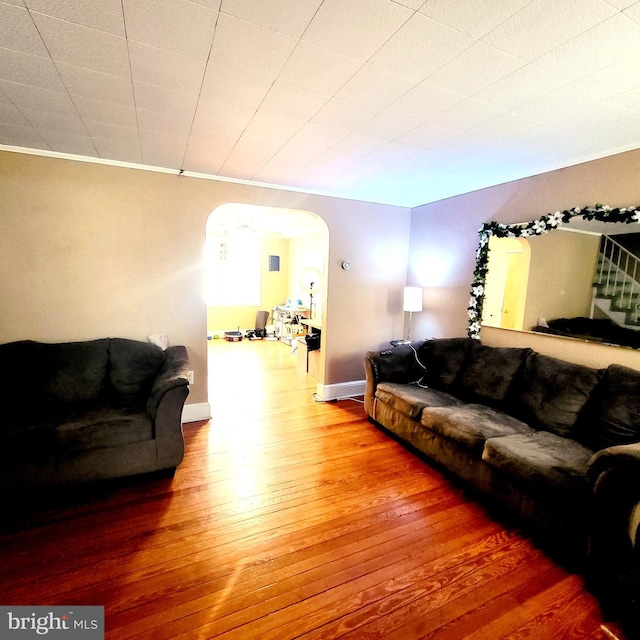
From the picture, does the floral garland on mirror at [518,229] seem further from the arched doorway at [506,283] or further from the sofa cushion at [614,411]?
the sofa cushion at [614,411]

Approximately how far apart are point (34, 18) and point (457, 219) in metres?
3.68

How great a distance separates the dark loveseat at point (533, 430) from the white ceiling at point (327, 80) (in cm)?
177

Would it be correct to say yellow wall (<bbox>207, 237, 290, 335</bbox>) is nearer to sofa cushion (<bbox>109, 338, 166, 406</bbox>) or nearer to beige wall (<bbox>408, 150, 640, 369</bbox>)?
beige wall (<bbox>408, 150, 640, 369</bbox>)

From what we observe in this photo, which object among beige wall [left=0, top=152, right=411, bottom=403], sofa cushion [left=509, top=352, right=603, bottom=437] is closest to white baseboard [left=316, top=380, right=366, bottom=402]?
beige wall [left=0, top=152, right=411, bottom=403]

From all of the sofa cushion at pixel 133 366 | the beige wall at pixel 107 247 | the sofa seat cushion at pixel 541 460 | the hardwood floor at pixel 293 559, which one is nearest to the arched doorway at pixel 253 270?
the beige wall at pixel 107 247

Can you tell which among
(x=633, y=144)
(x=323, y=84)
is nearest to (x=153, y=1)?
(x=323, y=84)

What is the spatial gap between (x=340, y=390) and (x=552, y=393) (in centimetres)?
239

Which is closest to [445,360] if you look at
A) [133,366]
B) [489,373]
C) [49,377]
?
[489,373]

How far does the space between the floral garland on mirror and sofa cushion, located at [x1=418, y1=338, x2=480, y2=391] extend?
23cm

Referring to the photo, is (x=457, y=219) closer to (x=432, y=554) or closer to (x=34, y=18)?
(x=432, y=554)

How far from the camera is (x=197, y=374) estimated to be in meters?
3.51

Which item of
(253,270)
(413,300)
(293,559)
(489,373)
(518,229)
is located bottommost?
(293,559)

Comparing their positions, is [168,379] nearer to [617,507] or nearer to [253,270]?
[617,507]

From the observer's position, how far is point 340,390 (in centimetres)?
429
